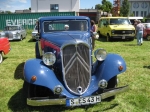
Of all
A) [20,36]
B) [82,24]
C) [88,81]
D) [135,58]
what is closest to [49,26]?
[82,24]

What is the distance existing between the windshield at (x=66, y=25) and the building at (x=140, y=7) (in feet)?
240

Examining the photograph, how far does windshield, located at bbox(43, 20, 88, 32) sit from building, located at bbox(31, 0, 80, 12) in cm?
3034

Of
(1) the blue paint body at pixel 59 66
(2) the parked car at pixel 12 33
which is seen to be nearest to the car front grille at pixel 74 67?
(1) the blue paint body at pixel 59 66

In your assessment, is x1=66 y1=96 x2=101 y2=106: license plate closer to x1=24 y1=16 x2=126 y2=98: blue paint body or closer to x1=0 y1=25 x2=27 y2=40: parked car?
x1=24 y1=16 x2=126 y2=98: blue paint body

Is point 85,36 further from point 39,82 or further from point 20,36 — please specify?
point 20,36

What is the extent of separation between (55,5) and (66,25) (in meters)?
31.6

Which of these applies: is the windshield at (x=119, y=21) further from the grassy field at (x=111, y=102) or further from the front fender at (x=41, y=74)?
the front fender at (x=41, y=74)

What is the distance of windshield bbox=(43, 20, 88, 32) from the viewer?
595 centimetres

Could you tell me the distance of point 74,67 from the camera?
14.3 ft

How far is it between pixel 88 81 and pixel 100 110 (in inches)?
26.5

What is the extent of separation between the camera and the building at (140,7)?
75312mm

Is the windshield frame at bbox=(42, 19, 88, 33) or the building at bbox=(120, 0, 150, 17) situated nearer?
the windshield frame at bbox=(42, 19, 88, 33)

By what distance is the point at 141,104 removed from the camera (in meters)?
4.84

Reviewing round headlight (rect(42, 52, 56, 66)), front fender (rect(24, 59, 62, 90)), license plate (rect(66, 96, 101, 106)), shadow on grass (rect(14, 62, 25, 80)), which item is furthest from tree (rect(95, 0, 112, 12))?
license plate (rect(66, 96, 101, 106))
